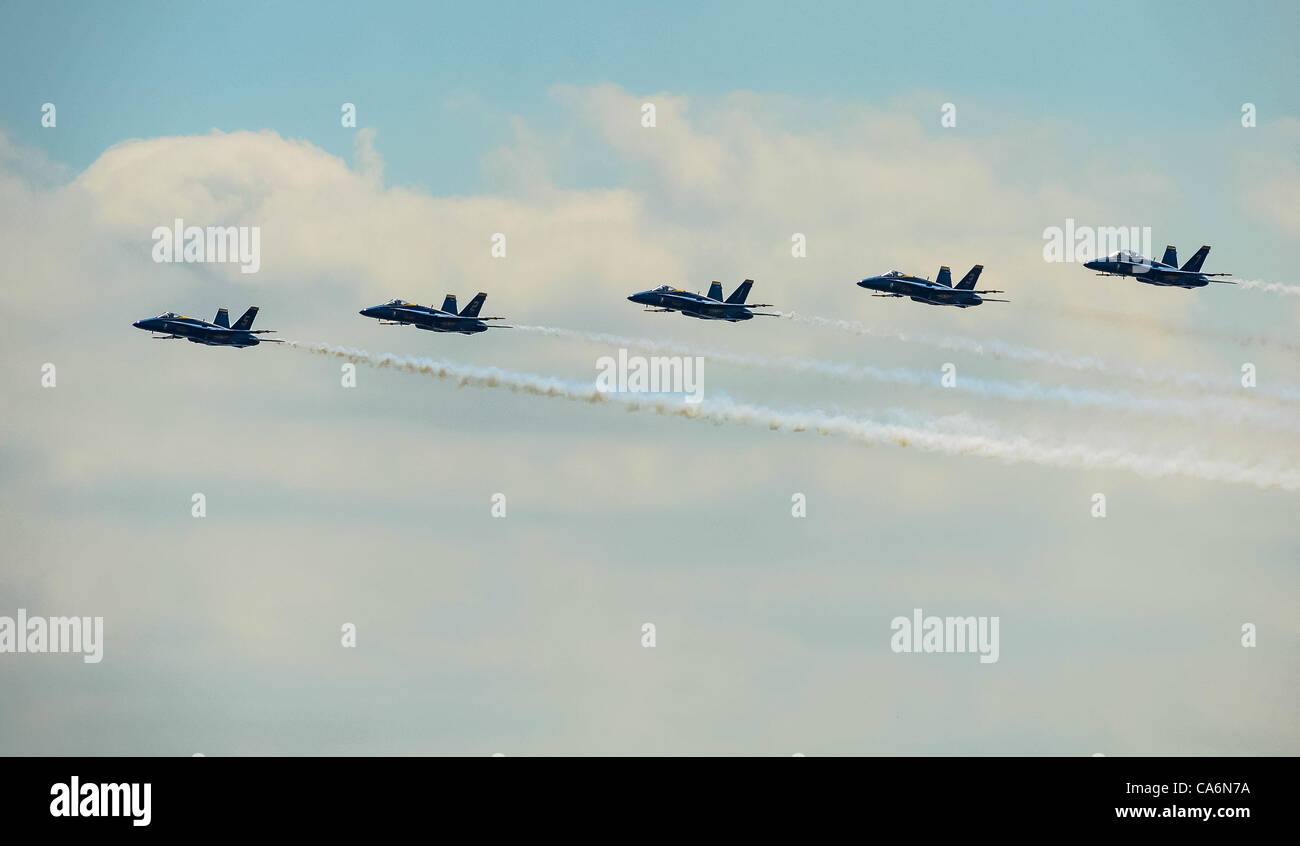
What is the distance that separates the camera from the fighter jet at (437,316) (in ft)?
496

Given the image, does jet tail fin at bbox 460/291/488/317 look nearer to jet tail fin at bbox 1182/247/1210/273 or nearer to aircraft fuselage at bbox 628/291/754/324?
aircraft fuselage at bbox 628/291/754/324

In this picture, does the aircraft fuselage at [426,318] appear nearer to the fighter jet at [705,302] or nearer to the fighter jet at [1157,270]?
the fighter jet at [705,302]

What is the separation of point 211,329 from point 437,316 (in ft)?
53.3

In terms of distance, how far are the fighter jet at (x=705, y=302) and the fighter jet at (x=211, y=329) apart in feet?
86.3

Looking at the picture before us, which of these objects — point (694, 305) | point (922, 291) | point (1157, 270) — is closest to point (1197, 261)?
point (1157, 270)

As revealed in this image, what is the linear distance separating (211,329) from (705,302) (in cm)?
3444

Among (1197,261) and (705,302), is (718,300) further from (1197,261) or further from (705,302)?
(1197,261)

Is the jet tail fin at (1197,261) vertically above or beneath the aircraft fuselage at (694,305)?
above

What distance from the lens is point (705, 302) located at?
153125 millimetres

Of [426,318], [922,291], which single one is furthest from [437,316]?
[922,291]

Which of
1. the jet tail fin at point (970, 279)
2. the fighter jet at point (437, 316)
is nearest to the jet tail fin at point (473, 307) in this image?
the fighter jet at point (437, 316)

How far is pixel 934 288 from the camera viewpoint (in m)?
153
